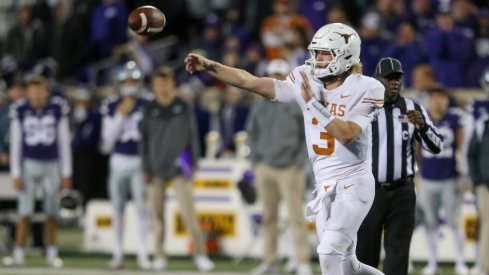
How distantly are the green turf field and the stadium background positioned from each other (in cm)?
2

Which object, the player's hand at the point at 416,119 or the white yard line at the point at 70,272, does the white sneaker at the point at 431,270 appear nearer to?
the white yard line at the point at 70,272

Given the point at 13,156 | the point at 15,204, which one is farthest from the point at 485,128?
the point at 15,204

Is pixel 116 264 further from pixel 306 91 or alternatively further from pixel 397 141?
pixel 306 91

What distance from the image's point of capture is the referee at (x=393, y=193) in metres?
8.34

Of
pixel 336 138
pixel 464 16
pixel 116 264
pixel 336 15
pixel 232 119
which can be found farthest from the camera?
pixel 336 15

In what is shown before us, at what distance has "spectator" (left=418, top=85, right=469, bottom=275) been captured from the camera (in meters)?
12.1

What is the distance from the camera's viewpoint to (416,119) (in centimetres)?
817

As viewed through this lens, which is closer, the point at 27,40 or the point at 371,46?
the point at 371,46

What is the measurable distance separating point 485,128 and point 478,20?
460cm

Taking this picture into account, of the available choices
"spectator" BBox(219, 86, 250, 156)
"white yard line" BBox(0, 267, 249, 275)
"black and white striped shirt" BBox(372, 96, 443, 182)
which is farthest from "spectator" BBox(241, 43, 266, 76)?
"black and white striped shirt" BBox(372, 96, 443, 182)

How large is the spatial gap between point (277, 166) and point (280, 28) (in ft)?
15.2

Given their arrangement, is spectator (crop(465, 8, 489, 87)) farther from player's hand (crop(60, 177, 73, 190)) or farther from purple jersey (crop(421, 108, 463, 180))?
player's hand (crop(60, 177, 73, 190))

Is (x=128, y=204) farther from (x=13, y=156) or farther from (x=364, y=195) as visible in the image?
(x=364, y=195)

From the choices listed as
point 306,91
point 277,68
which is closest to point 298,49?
point 277,68
